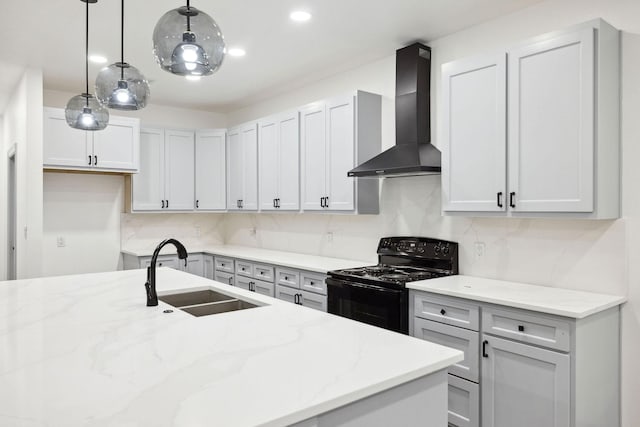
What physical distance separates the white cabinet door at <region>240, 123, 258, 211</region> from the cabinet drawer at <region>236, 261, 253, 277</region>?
677 millimetres

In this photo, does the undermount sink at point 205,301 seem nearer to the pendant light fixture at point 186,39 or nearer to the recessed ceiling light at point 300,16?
the pendant light fixture at point 186,39

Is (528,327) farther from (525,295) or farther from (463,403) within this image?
(463,403)

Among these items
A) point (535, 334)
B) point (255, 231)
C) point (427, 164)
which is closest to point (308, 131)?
point (427, 164)

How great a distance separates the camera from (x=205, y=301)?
2822 mm

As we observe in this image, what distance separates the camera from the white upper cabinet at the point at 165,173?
5.36 m

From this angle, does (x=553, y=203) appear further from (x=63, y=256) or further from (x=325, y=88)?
(x=63, y=256)

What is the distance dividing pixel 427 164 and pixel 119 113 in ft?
12.7

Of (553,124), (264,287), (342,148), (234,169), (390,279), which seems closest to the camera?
(553,124)

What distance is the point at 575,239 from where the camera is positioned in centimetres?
276

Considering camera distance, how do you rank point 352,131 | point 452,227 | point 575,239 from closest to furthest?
point 575,239 < point 452,227 < point 352,131

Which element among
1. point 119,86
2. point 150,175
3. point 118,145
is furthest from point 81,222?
point 119,86

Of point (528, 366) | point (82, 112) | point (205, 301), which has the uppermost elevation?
point (82, 112)

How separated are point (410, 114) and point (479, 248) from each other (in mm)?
1155

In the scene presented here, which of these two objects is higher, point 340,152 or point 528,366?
point 340,152
